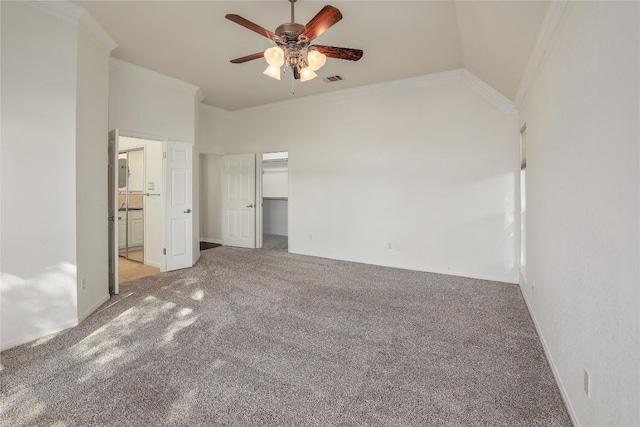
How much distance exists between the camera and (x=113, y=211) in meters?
3.68

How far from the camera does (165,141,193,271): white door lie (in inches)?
185

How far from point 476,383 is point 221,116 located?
6.56m

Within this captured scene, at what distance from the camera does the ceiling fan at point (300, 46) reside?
2525mm

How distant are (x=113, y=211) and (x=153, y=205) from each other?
4.78 feet

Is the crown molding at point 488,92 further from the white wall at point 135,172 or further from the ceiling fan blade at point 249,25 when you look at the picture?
the white wall at point 135,172

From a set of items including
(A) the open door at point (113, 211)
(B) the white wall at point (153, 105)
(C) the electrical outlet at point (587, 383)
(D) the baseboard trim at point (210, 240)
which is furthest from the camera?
(D) the baseboard trim at point (210, 240)

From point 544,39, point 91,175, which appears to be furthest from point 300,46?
point 91,175

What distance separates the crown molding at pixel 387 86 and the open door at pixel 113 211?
129 inches

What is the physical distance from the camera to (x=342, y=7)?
2951 millimetres

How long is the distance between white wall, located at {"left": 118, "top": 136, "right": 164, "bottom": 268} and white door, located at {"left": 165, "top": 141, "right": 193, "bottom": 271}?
27 centimetres

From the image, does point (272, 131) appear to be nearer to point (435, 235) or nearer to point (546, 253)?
point (435, 235)

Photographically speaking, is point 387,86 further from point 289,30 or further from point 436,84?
point 289,30

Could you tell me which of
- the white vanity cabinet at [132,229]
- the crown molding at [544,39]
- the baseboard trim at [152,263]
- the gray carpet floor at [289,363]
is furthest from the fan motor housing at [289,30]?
the white vanity cabinet at [132,229]

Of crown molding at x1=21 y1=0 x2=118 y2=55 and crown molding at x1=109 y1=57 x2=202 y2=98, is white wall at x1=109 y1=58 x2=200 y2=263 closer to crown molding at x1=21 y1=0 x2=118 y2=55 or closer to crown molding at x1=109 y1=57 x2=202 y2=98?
crown molding at x1=109 y1=57 x2=202 y2=98
